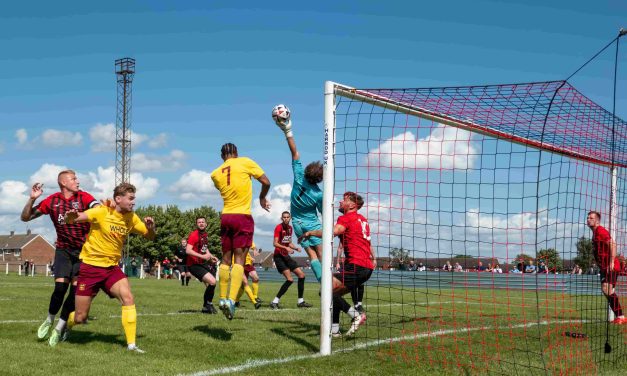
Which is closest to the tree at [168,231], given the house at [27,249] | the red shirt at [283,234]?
the house at [27,249]

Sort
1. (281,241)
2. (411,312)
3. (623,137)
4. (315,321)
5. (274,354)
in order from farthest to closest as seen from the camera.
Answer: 1. (281,241)
2. (411,312)
3. (315,321)
4. (623,137)
5. (274,354)

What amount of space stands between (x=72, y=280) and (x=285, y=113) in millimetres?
3716

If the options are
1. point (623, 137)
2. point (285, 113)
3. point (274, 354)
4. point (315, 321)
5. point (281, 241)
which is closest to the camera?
point (274, 354)

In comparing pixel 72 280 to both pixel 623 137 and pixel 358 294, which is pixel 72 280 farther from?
pixel 623 137

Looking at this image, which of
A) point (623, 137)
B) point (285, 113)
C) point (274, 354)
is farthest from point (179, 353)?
point (623, 137)

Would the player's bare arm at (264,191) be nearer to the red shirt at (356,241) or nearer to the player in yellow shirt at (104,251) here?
the red shirt at (356,241)

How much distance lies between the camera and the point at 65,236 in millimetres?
8227

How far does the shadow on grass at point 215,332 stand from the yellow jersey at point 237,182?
1.63 meters

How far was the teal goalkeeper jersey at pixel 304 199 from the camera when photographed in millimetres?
8820

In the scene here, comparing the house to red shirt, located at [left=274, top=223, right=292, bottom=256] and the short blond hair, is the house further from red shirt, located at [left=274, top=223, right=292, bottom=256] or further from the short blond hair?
the short blond hair

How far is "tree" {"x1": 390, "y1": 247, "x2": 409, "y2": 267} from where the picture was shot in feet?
25.4

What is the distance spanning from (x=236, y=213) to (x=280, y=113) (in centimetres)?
143

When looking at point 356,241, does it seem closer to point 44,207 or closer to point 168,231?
point 44,207

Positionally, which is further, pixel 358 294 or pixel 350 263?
pixel 358 294
